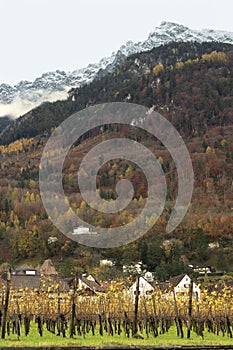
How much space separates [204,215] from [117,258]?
3471 cm

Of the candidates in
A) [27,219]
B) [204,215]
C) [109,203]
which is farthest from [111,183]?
[204,215]

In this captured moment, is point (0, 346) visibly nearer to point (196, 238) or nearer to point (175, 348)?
point (175, 348)

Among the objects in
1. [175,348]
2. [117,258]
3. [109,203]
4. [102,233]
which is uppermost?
[109,203]

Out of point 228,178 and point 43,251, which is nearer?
point 43,251

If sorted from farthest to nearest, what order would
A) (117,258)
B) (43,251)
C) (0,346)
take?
1. (43,251)
2. (117,258)
3. (0,346)

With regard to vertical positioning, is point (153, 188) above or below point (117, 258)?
above

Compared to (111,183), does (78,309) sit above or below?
below

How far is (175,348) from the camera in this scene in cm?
2500

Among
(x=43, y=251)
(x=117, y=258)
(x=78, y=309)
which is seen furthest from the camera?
(x=43, y=251)

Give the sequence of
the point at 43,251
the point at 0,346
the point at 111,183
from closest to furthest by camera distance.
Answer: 1. the point at 0,346
2. the point at 43,251
3. the point at 111,183

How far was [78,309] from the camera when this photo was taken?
123ft

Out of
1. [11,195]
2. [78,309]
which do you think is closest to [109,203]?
[11,195]

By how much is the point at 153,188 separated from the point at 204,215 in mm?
43407

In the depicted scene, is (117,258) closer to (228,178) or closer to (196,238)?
(196,238)
